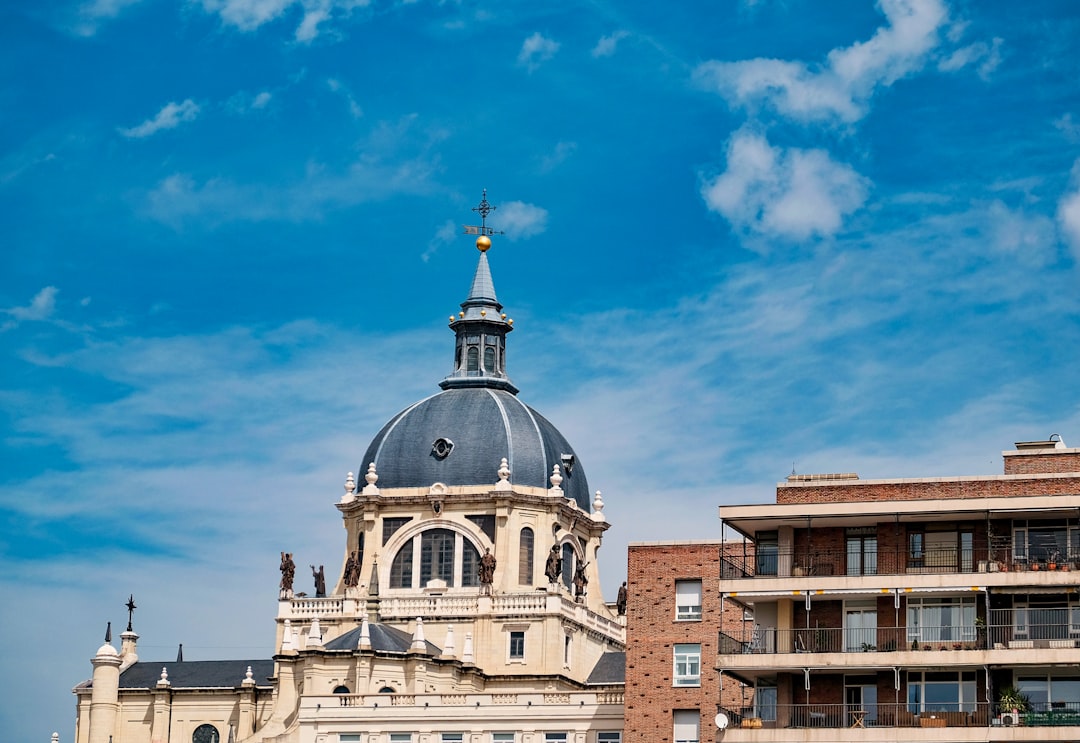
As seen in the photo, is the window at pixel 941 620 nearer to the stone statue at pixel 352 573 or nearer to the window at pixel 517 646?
the window at pixel 517 646

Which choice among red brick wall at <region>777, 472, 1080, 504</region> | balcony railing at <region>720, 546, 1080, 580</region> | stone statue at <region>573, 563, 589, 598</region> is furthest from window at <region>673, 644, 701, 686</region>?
stone statue at <region>573, 563, 589, 598</region>

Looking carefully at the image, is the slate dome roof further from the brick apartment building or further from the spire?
the brick apartment building

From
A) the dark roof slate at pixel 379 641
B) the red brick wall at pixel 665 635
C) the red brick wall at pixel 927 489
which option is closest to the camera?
the red brick wall at pixel 927 489

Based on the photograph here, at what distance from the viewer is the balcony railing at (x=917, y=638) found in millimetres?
76238

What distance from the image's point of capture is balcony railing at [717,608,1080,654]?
7624cm

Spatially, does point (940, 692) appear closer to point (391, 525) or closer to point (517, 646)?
point (517, 646)

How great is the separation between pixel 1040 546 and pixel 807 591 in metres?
7.38

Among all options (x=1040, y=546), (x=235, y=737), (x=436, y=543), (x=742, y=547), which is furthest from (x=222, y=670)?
(x=1040, y=546)

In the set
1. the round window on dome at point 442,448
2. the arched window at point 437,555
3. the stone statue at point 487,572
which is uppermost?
the round window on dome at point 442,448

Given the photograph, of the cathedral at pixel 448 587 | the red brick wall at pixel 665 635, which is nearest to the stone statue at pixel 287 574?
the cathedral at pixel 448 587

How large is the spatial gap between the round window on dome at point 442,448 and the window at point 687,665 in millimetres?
56082

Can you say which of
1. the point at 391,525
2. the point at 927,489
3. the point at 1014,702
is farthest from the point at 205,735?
the point at 1014,702

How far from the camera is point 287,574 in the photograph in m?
140

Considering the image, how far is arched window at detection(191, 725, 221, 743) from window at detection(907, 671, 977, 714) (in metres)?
69.9
